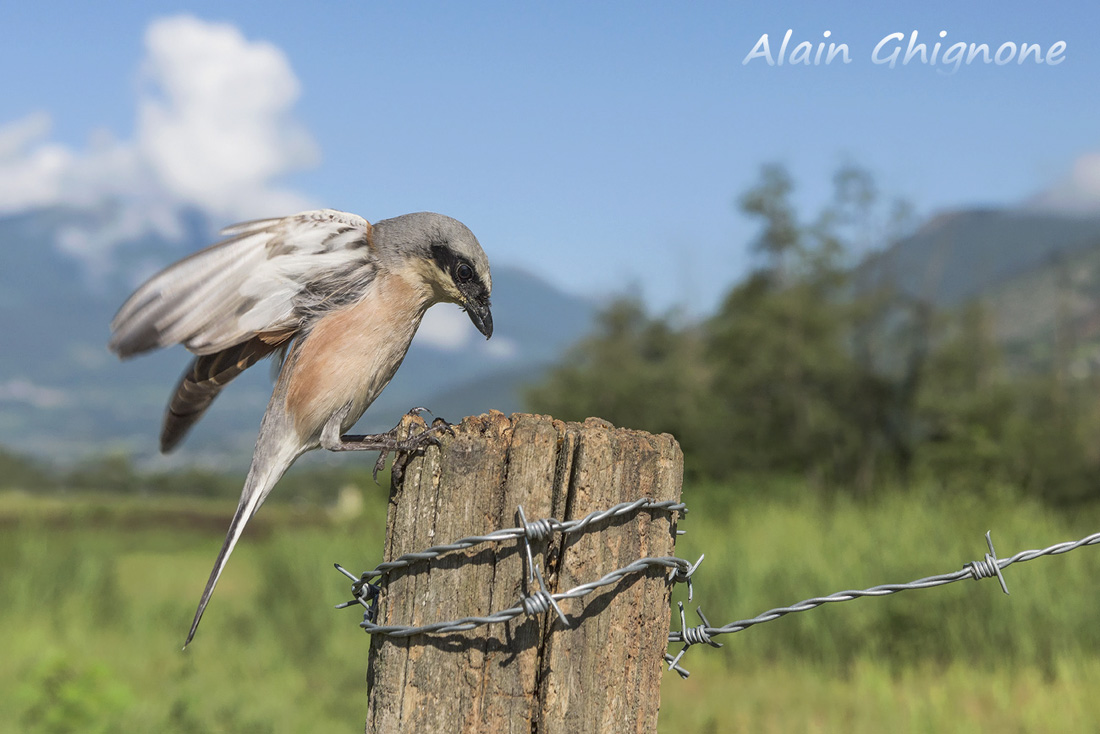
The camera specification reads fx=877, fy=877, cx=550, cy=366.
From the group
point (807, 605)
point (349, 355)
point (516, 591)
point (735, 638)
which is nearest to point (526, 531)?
point (516, 591)

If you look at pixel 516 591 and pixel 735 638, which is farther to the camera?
pixel 735 638

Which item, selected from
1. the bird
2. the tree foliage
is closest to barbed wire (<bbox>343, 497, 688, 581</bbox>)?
the bird

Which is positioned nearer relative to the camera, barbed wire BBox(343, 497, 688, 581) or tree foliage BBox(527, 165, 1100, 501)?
barbed wire BBox(343, 497, 688, 581)

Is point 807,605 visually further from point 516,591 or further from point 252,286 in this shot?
point 252,286

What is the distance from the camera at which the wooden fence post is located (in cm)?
236

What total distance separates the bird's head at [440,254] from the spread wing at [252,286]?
120 mm

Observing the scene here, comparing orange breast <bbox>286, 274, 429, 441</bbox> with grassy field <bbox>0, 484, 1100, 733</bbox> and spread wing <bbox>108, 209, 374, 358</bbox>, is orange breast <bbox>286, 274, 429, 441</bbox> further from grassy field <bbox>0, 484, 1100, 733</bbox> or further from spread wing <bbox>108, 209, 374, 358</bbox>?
grassy field <bbox>0, 484, 1100, 733</bbox>

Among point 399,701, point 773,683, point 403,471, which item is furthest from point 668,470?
point 773,683

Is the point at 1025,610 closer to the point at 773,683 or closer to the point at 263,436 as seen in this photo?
the point at 773,683

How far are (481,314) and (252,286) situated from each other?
906 millimetres

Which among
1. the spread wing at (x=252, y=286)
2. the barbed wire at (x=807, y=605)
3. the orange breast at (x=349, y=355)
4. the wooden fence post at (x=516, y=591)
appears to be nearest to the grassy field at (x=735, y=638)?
the orange breast at (x=349, y=355)

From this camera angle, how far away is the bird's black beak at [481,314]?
3594mm

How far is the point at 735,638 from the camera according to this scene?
9922 mm

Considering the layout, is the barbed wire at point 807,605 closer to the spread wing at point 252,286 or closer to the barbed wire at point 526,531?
the barbed wire at point 526,531
